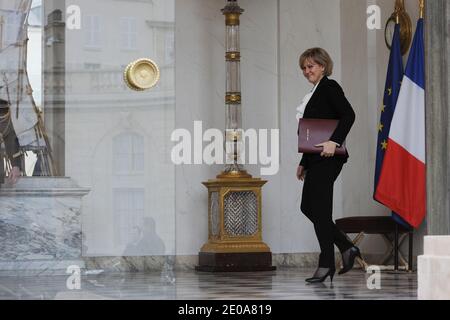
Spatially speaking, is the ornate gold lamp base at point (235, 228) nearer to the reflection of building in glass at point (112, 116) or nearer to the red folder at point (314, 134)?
the red folder at point (314, 134)

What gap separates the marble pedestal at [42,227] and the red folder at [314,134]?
58.4 inches

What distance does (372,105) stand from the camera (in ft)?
34.6

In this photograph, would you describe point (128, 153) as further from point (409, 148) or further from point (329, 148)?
point (409, 148)

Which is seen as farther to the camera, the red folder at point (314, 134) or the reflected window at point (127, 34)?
the red folder at point (314, 134)

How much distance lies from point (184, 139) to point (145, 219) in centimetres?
390

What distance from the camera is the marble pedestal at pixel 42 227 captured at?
21.5ft

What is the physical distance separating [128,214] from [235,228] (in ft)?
11.2

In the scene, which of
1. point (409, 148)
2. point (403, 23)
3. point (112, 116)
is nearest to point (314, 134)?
point (112, 116)

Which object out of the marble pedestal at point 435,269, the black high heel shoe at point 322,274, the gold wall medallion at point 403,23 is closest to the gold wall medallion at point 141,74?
the black high heel shoe at point 322,274

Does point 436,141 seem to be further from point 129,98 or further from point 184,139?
point 184,139

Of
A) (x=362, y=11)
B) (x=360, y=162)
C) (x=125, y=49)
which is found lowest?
(x=360, y=162)
